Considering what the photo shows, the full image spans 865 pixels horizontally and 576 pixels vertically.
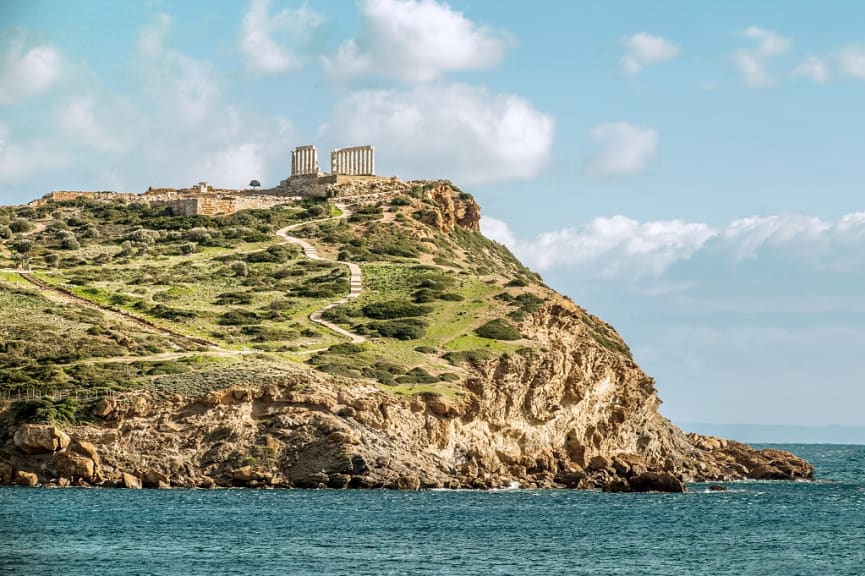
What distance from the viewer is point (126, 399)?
7775cm

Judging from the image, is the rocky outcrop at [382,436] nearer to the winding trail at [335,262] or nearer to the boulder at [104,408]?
the boulder at [104,408]

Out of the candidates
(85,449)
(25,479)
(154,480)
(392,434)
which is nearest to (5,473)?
(25,479)

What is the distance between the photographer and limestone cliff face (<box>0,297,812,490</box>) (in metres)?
76.0

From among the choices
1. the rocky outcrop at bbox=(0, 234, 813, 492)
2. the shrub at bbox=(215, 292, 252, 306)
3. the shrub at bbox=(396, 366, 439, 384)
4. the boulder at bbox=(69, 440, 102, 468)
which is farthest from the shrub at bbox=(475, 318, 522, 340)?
the boulder at bbox=(69, 440, 102, 468)

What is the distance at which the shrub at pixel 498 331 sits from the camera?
96750 mm

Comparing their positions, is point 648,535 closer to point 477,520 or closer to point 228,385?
point 477,520

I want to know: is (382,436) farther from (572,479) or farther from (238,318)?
(238,318)

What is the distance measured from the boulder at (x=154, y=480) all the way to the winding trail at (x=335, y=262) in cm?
2301

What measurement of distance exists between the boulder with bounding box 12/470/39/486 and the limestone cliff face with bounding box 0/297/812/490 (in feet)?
1.09

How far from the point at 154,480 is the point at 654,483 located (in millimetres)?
28799

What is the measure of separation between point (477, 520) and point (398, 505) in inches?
221

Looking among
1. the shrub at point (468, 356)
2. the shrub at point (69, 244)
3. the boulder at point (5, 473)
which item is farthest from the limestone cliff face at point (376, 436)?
the shrub at point (69, 244)

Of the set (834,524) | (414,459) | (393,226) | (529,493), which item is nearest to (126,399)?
(414,459)

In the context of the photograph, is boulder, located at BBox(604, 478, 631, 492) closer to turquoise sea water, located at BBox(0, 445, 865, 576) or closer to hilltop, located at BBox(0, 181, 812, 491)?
hilltop, located at BBox(0, 181, 812, 491)
